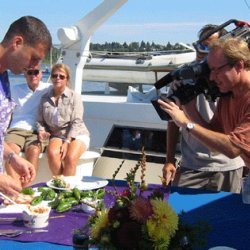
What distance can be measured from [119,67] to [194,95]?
638 centimetres

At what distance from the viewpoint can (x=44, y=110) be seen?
4.70m

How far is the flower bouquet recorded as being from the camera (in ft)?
4.33

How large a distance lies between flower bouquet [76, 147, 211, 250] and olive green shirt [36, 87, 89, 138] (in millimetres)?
3221

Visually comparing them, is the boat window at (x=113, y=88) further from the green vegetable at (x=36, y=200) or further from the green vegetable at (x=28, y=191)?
the green vegetable at (x=36, y=200)

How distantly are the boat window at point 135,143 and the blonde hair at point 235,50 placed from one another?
288cm

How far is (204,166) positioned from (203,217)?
834 millimetres

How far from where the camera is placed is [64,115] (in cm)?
465

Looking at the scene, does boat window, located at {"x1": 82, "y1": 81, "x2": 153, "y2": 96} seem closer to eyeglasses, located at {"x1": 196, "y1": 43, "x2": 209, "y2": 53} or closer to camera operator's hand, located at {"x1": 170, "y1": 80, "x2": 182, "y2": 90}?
eyeglasses, located at {"x1": 196, "y1": 43, "x2": 209, "y2": 53}

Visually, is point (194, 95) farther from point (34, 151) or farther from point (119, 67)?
point (119, 67)

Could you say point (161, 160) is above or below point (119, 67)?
below

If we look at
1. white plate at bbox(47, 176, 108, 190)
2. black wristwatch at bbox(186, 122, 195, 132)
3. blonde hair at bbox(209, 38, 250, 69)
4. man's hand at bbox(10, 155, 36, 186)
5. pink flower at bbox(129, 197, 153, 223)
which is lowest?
white plate at bbox(47, 176, 108, 190)

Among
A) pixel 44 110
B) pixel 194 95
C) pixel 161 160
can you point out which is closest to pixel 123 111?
pixel 161 160

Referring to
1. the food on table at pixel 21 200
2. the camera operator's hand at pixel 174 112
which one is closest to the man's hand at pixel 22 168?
the food on table at pixel 21 200

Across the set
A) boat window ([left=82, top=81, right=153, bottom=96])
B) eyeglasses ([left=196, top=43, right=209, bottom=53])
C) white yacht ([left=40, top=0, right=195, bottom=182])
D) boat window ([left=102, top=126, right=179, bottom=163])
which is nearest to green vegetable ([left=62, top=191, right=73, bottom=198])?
eyeglasses ([left=196, top=43, right=209, bottom=53])
